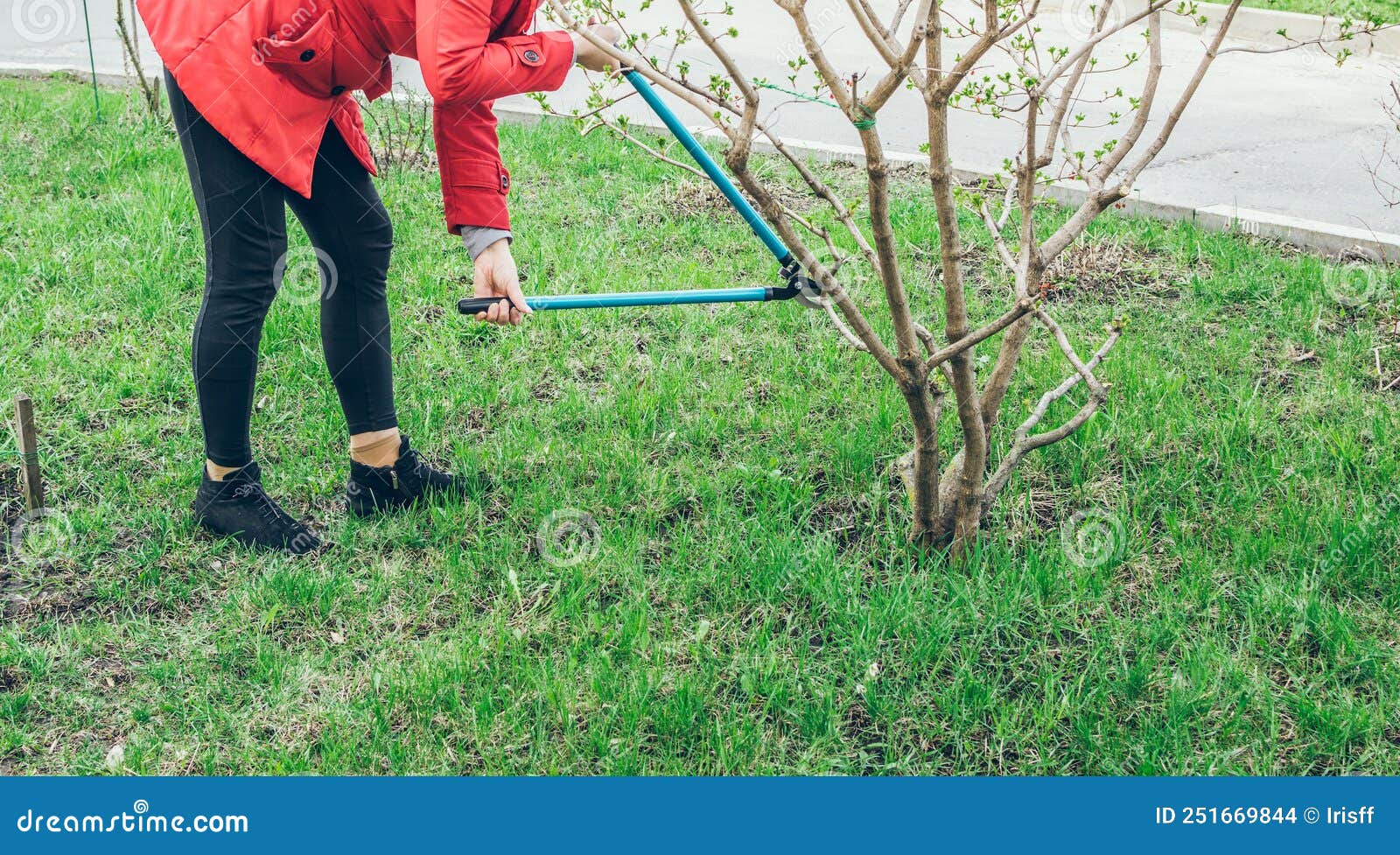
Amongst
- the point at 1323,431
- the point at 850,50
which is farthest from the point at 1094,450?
the point at 850,50

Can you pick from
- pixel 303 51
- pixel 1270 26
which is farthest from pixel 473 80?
pixel 1270 26

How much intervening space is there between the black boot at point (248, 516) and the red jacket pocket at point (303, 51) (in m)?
0.97

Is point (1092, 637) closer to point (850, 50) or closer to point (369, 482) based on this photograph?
point (369, 482)

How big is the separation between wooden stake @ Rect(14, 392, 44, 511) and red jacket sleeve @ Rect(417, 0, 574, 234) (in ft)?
3.73

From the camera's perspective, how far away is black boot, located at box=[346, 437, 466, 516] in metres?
2.98

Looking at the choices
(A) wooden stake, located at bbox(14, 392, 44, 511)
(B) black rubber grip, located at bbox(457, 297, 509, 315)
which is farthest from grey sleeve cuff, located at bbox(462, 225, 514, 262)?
(A) wooden stake, located at bbox(14, 392, 44, 511)

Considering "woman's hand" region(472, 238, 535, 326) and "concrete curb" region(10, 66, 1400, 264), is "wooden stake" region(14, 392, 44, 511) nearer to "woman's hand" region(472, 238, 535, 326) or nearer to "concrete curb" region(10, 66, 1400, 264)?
"woman's hand" region(472, 238, 535, 326)

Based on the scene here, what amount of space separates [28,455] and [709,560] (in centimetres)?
166

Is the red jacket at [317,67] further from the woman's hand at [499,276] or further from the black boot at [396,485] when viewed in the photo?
the black boot at [396,485]

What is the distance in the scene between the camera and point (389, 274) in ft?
13.7

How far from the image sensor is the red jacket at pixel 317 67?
7.45 ft

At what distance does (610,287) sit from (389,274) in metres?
0.82

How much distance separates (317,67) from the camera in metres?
2.42

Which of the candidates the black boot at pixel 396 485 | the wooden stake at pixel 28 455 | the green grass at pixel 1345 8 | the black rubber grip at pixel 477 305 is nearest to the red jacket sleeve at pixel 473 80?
the black rubber grip at pixel 477 305
